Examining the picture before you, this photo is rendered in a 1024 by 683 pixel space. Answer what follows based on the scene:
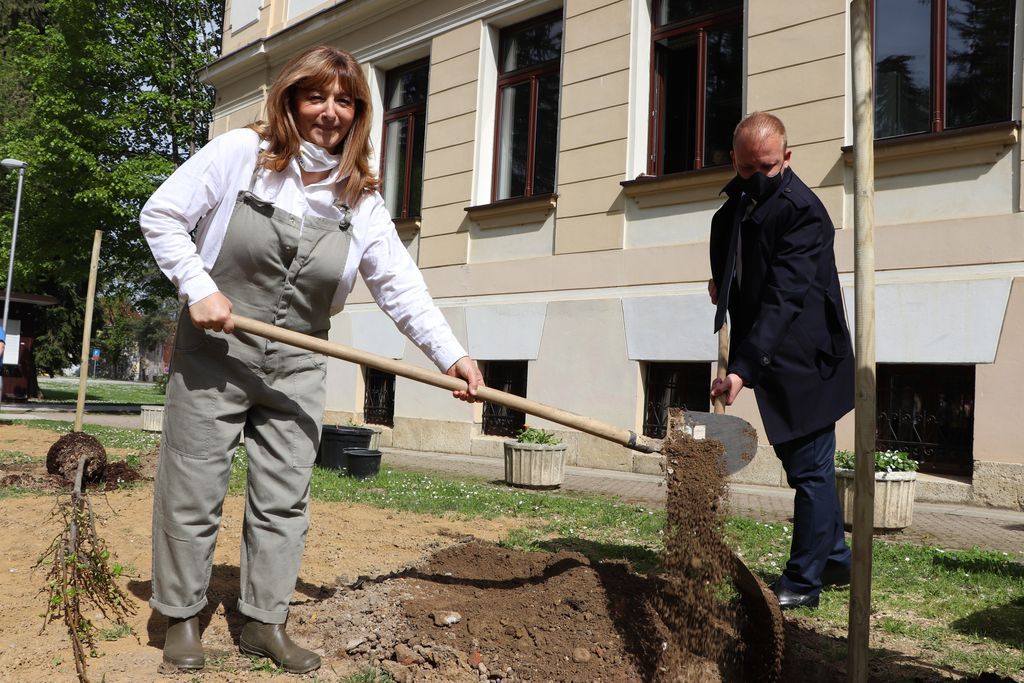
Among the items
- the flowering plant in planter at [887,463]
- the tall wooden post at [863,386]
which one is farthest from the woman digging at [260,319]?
the flowering plant in planter at [887,463]

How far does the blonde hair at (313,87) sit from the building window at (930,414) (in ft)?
21.6

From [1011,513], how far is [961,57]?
4.23 meters

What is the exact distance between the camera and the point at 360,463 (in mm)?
7828

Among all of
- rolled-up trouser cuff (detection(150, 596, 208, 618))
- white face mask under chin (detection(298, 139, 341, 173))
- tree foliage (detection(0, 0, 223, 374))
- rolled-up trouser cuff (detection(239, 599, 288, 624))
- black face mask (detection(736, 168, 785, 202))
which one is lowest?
rolled-up trouser cuff (detection(239, 599, 288, 624))

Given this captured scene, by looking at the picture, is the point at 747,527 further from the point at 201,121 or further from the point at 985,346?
the point at 201,121

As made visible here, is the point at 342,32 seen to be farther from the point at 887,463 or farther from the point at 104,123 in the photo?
the point at 887,463

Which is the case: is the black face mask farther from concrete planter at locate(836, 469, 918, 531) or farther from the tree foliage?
the tree foliage

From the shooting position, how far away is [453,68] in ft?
39.9

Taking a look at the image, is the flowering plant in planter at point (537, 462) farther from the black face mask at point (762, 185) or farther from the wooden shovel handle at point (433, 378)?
the wooden shovel handle at point (433, 378)

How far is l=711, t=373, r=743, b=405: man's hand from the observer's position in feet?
10.5

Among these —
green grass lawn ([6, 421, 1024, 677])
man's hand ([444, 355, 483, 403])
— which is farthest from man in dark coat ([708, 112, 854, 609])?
man's hand ([444, 355, 483, 403])

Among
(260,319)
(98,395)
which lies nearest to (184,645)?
(260,319)

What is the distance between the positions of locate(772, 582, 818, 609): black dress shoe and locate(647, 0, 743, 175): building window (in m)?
6.49

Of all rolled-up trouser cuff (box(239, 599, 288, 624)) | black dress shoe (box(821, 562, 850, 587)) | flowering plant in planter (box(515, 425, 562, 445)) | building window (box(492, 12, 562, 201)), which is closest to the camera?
rolled-up trouser cuff (box(239, 599, 288, 624))
